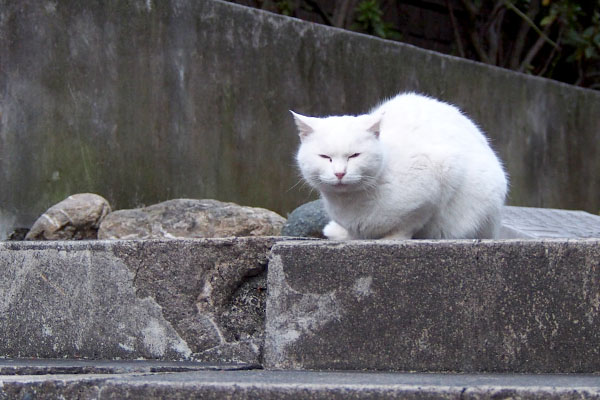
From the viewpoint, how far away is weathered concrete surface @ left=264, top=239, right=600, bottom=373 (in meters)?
2.12

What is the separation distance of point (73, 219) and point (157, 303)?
202 cm

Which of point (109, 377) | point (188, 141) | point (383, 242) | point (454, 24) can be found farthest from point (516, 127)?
point (109, 377)

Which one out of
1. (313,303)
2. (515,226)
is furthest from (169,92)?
(313,303)

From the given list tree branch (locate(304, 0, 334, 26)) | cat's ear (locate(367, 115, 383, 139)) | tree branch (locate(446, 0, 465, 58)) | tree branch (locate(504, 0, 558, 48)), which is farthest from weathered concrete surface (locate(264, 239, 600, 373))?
tree branch (locate(446, 0, 465, 58))

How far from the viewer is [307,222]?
463 centimetres

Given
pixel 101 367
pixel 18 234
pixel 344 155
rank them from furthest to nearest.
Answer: pixel 18 234
pixel 344 155
pixel 101 367

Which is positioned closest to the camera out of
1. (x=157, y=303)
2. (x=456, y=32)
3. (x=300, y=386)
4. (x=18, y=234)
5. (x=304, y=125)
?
(x=300, y=386)

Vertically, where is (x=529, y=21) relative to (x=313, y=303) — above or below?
above

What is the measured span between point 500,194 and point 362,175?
0.56m

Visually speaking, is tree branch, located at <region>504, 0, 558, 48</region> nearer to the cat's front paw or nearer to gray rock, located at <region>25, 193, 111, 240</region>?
gray rock, located at <region>25, 193, 111, 240</region>

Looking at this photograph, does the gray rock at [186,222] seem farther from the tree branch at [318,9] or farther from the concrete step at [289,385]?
the tree branch at [318,9]

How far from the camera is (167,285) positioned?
250 centimetres

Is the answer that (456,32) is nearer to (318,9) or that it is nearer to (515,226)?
(318,9)

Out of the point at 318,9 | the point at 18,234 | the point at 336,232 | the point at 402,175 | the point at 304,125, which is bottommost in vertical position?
the point at 18,234
